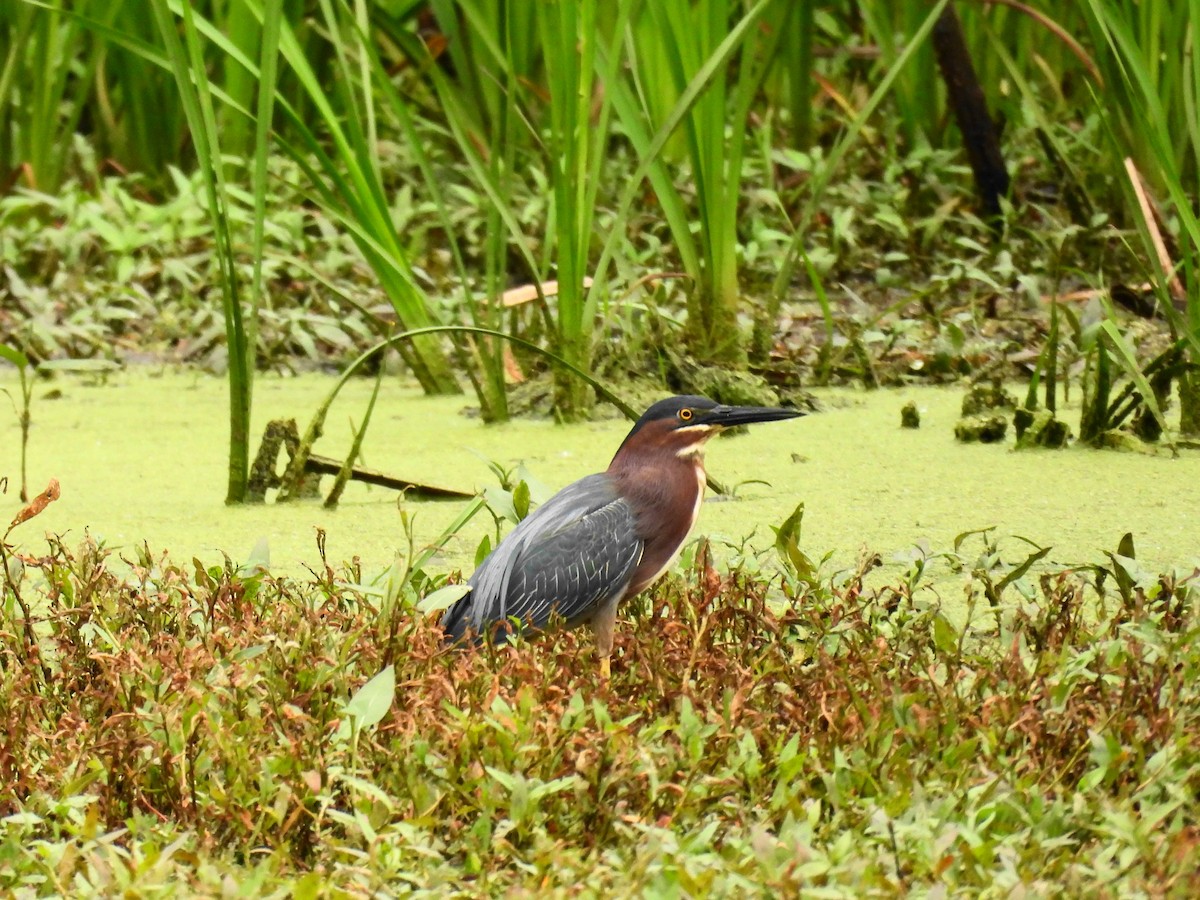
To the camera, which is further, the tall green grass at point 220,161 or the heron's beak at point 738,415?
the tall green grass at point 220,161

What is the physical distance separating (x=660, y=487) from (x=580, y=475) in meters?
1.01

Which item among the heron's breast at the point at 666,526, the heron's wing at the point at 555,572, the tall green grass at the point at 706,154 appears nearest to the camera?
the heron's wing at the point at 555,572

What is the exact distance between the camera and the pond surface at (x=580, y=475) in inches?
127

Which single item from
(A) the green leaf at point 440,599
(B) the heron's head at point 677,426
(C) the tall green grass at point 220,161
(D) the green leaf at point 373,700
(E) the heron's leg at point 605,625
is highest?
(C) the tall green grass at point 220,161

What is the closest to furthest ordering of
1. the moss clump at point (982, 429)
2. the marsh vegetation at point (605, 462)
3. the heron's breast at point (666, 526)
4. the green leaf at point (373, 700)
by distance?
the marsh vegetation at point (605, 462)
the green leaf at point (373, 700)
the heron's breast at point (666, 526)
the moss clump at point (982, 429)

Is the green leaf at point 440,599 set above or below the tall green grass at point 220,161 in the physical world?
below

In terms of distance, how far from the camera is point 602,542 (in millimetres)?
2615

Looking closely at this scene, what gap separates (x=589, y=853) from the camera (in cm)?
194

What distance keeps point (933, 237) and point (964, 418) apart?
1863mm

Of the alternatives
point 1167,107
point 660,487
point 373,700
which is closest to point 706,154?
point 660,487

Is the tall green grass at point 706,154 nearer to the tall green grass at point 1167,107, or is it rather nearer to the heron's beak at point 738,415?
the tall green grass at point 1167,107

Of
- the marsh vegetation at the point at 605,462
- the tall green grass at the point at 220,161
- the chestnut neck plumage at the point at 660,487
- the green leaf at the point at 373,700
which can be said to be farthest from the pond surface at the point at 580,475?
the green leaf at the point at 373,700

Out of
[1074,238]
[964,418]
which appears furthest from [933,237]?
[964,418]

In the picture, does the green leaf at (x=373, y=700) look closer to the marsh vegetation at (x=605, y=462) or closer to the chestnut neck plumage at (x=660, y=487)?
the marsh vegetation at (x=605, y=462)
